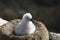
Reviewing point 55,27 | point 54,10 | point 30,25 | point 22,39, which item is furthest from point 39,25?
point 54,10

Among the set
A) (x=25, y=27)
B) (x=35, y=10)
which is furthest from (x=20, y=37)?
(x=35, y=10)

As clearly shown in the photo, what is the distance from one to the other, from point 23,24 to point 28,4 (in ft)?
5.87

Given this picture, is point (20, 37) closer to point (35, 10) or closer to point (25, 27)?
point (25, 27)

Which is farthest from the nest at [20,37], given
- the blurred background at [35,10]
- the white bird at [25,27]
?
the blurred background at [35,10]

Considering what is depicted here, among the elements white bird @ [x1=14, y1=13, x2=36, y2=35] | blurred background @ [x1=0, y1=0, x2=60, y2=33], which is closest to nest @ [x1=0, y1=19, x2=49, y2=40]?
white bird @ [x1=14, y1=13, x2=36, y2=35]

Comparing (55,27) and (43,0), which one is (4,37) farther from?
(43,0)

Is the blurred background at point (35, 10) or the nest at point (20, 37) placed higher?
the blurred background at point (35, 10)

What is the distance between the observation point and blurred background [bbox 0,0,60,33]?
3.06m

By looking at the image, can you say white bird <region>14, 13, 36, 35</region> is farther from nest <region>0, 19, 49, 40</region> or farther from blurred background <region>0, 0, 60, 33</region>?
blurred background <region>0, 0, 60, 33</region>

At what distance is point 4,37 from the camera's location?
Result: 4.74 feet

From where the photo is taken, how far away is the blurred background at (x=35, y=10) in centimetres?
306

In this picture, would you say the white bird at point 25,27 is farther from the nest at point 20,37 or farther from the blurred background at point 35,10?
the blurred background at point 35,10

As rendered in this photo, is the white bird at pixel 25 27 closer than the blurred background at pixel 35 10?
Yes

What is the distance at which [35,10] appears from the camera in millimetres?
3172
